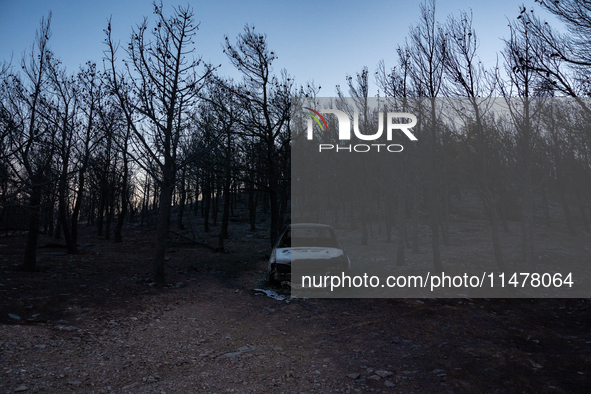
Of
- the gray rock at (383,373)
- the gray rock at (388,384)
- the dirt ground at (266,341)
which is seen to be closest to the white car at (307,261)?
the dirt ground at (266,341)

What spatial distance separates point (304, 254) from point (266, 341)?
3.50 m

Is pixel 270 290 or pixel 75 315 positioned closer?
pixel 75 315

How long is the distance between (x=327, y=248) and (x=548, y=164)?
15.1m

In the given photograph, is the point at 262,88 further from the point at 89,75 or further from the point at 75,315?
the point at 75,315

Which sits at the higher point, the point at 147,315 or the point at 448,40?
the point at 448,40

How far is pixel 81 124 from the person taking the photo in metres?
13.1

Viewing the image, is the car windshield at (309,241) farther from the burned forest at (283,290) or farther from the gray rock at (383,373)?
the gray rock at (383,373)

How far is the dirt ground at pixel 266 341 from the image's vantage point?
4254mm

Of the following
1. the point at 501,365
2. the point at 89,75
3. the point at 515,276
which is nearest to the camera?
the point at 501,365

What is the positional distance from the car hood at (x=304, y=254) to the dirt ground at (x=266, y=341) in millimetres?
952

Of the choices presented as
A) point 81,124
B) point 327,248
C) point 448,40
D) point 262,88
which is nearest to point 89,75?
point 81,124

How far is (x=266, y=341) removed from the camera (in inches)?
232

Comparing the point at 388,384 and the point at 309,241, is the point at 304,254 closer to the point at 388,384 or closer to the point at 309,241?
the point at 309,241

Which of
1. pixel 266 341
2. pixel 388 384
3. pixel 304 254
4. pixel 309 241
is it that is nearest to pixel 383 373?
pixel 388 384
